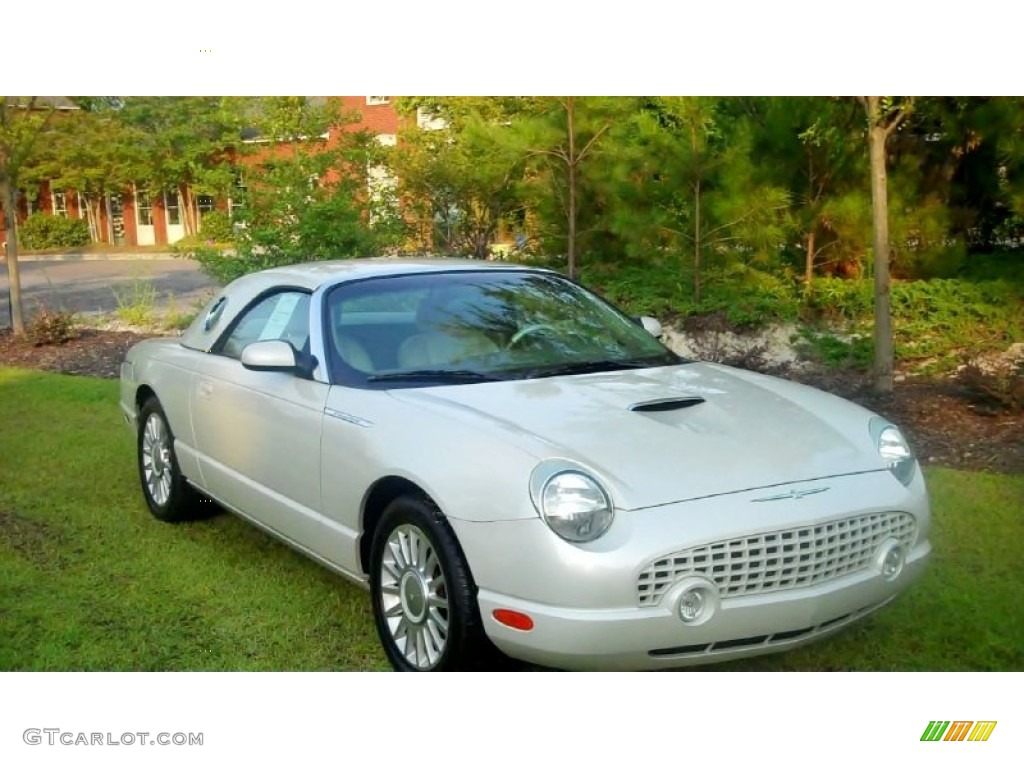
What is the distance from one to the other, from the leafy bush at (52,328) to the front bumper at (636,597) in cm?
553

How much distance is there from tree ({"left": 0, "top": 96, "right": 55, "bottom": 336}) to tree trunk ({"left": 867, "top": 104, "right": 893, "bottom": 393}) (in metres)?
3.96

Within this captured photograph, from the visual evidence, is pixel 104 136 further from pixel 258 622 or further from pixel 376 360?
pixel 258 622

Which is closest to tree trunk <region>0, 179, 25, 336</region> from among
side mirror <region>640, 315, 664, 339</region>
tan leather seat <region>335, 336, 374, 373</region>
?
tan leather seat <region>335, 336, 374, 373</region>

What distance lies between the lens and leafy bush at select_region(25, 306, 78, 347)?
748cm

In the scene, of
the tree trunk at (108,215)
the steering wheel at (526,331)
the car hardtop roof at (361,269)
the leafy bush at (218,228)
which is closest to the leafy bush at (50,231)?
the tree trunk at (108,215)

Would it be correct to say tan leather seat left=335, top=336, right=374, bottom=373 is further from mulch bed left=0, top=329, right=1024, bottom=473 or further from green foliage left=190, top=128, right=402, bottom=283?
mulch bed left=0, top=329, right=1024, bottom=473

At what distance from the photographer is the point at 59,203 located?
5375 mm

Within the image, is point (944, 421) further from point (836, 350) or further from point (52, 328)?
point (52, 328)

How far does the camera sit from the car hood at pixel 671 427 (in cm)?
288

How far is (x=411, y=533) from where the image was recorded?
321cm

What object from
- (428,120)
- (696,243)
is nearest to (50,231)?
(428,120)

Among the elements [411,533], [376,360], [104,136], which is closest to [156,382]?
[104,136]

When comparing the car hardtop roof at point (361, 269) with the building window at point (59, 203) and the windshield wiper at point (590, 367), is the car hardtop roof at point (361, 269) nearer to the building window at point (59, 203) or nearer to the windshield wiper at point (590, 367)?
the windshield wiper at point (590, 367)
